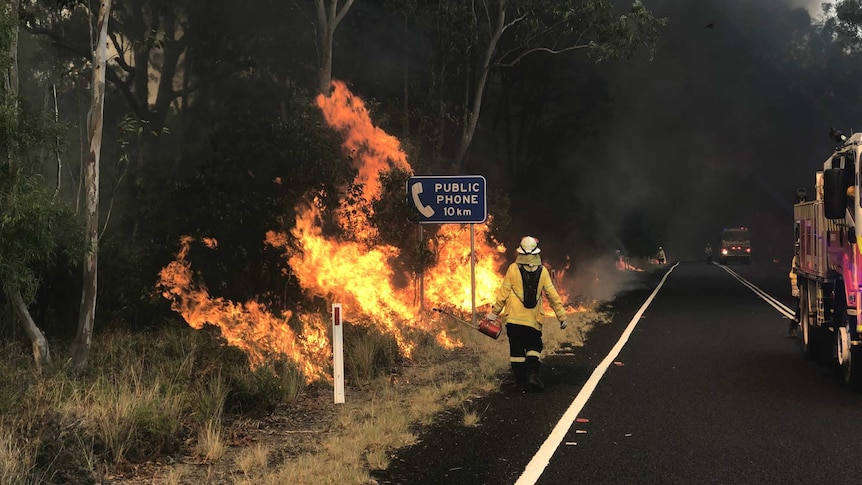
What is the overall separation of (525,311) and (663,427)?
226cm

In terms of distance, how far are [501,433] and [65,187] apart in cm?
2025

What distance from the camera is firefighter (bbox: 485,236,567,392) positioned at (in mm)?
8828

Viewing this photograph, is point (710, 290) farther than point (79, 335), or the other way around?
point (710, 290)

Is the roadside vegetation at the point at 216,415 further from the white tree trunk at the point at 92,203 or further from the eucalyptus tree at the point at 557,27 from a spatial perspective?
the eucalyptus tree at the point at 557,27

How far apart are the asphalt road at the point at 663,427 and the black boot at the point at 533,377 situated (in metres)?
0.18

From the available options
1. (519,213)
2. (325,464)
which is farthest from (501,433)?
(519,213)

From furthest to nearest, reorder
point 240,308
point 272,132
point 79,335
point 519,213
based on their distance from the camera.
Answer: point 519,213
point 272,132
point 240,308
point 79,335

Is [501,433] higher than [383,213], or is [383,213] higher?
[383,213]

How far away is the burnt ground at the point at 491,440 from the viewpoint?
5633 millimetres

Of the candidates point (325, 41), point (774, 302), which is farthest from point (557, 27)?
point (774, 302)

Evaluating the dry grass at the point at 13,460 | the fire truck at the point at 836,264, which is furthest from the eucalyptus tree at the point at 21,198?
the fire truck at the point at 836,264

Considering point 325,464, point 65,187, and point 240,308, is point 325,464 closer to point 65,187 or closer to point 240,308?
point 240,308

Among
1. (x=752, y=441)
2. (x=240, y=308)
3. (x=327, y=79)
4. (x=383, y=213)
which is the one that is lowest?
(x=752, y=441)

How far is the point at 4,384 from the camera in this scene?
769 cm
